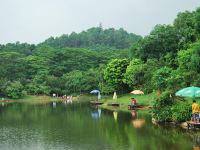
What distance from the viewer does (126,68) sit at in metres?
62.8

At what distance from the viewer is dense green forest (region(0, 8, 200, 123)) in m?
40.2

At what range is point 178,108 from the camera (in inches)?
1228

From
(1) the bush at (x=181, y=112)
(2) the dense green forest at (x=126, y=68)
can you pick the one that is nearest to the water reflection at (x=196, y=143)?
(1) the bush at (x=181, y=112)

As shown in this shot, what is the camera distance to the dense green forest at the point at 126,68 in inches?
1585

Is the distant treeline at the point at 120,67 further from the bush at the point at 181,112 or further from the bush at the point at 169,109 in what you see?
the bush at the point at 181,112

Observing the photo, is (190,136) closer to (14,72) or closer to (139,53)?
(139,53)

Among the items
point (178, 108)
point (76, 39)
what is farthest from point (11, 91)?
point (76, 39)

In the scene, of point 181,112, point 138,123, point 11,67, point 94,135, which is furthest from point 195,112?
point 11,67

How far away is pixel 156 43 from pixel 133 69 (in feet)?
28.3

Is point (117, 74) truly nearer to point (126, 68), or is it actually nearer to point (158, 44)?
point (126, 68)

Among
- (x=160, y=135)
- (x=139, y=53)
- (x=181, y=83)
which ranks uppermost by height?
(x=139, y=53)

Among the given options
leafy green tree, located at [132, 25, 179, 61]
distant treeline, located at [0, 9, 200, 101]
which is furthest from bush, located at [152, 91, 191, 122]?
leafy green tree, located at [132, 25, 179, 61]

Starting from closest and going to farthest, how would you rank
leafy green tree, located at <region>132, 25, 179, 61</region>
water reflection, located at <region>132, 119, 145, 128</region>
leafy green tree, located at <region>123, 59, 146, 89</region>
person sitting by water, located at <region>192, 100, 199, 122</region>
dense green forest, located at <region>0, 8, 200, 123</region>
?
person sitting by water, located at <region>192, 100, 199, 122</region> → water reflection, located at <region>132, 119, 145, 128</region> → dense green forest, located at <region>0, 8, 200, 123</region> → leafy green tree, located at <region>123, 59, 146, 89</region> → leafy green tree, located at <region>132, 25, 179, 61</region>

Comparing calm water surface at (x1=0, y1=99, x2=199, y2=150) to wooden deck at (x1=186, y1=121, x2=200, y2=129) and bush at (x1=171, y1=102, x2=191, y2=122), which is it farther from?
bush at (x1=171, y1=102, x2=191, y2=122)
